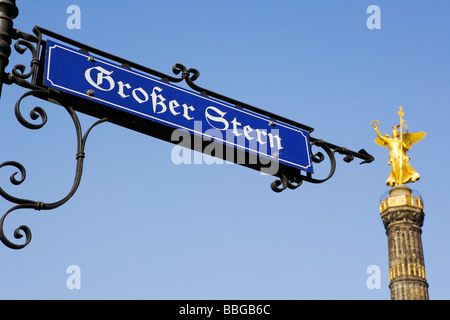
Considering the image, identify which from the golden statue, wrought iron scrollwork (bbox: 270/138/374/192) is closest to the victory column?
the golden statue

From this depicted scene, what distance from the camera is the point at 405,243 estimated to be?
121 ft

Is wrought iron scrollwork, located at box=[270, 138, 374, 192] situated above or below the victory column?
below

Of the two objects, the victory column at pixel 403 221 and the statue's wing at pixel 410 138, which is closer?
the victory column at pixel 403 221

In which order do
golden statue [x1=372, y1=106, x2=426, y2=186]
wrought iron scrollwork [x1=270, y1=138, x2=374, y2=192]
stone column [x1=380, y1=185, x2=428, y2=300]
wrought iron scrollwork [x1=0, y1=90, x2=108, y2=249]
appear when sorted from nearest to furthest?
wrought iron scrollwork [x1=0, y1=90, x2=108, y2=249]
wrought iron scrollwork [x1=270, y1=138, x2=374, y2=192]
stone column [x1=380, y1=185, x2=428, y2=300]
golden statue [x1=372, y1=106, x2=426, y2=186]

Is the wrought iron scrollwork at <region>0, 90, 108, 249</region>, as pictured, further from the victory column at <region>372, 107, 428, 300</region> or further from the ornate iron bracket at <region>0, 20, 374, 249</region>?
the victory column at <region>372, 107, 428, 300</region>

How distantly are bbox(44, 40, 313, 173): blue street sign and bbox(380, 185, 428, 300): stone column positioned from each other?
31.5 m

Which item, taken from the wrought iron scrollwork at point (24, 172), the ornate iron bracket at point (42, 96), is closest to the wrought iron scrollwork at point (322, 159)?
the ornate iron bracket at point (42, 96)

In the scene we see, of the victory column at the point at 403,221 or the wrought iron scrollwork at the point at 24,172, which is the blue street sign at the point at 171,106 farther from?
the victory column at the point at 403,221

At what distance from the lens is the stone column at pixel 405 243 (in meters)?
35.4

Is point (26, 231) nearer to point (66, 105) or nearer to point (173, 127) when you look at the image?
point (66, 105)

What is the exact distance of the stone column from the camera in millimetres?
35438

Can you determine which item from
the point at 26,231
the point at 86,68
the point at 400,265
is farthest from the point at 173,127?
the point at 400,265
